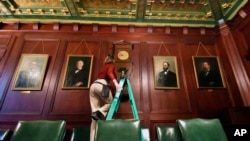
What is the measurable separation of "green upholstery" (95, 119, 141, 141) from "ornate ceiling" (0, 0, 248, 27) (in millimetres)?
2576

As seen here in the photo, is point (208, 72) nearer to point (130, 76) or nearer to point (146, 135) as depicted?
point (130, 76)

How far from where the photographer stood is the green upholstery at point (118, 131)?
5.08 feet

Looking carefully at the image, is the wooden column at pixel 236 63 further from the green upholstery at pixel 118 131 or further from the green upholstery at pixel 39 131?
the green upholstery at pixel 39 131

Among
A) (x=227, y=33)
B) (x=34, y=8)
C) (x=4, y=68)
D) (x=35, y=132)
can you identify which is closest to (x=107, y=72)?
(x=35, y=132)

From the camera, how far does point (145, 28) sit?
377 cm

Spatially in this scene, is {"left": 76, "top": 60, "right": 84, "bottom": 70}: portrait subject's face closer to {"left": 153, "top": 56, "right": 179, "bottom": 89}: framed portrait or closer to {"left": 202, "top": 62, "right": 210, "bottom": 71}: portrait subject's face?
{"left": 153, "top": 56, "right": 179, "bottom": 89}: framed portrait

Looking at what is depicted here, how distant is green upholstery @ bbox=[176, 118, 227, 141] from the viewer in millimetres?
1702

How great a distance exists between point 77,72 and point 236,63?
9.58 ft

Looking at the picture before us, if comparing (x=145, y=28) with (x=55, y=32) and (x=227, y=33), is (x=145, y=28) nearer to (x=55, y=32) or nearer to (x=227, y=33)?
(x=227, y=33)

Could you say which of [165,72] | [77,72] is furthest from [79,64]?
[165,72]

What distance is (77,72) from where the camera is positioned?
3197 mm

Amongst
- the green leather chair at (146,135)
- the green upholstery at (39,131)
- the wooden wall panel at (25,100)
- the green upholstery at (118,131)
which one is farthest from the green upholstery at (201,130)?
the wooden wall panel at (25,100)

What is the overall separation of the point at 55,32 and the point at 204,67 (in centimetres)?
305

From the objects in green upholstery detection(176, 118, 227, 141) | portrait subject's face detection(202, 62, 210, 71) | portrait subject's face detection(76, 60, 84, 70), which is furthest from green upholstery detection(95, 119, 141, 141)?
portrait subject's face detection(202, 62, 210, 71)
